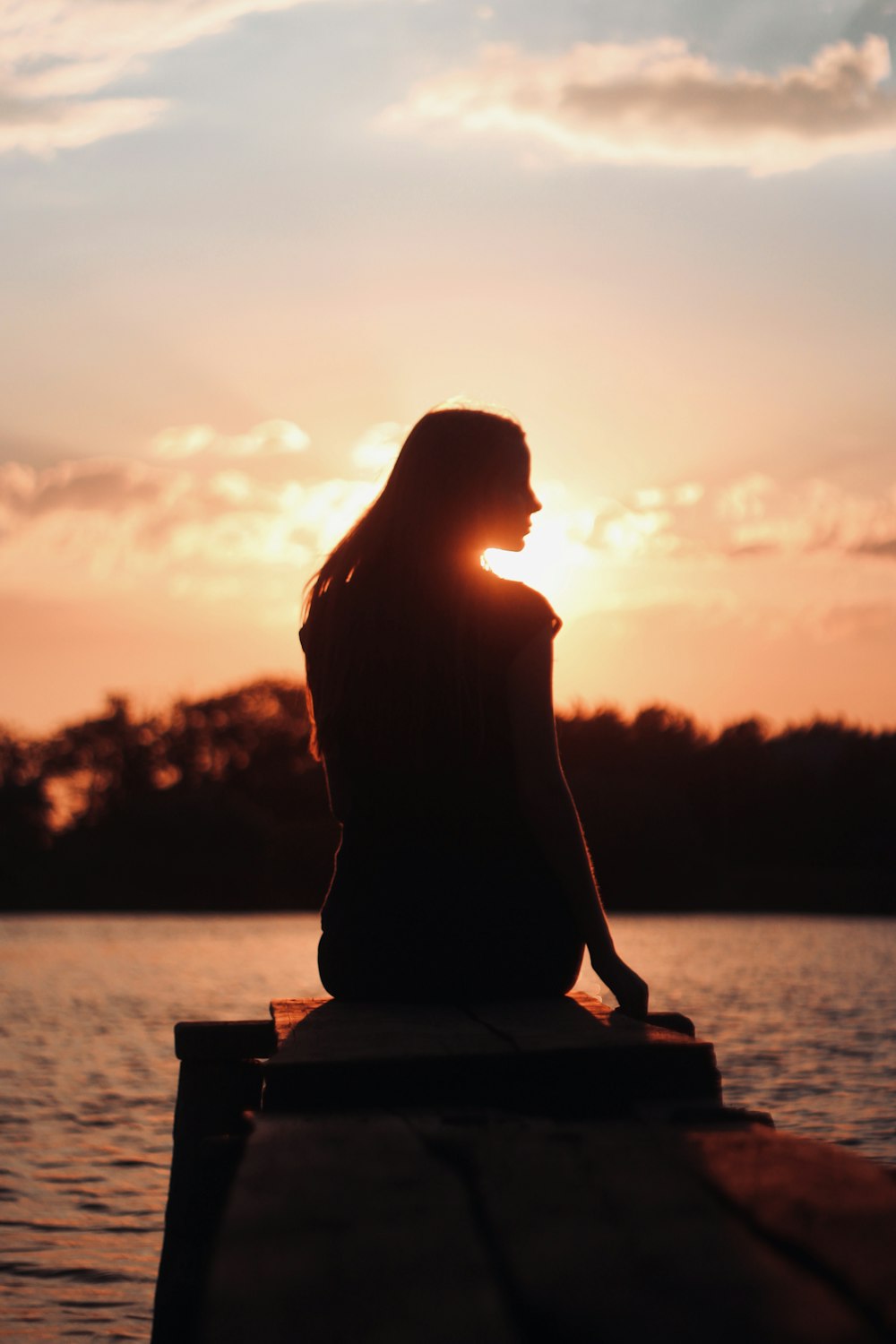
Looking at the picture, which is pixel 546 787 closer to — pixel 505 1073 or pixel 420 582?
pixel 420 582

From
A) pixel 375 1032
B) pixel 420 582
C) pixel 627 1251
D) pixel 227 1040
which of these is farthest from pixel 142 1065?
pixel 627 1251

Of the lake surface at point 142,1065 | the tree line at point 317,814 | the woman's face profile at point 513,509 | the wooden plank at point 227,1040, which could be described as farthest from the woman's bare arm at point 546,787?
the tree line at point 317,814

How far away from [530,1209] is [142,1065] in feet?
37.1

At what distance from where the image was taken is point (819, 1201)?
1.51m

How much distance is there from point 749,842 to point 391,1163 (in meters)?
59.8

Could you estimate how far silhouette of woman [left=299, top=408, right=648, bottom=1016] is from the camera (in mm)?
3143

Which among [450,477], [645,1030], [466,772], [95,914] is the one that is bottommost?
[95,914]

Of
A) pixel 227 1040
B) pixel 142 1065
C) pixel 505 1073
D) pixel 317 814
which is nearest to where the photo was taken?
pixel 505 1073

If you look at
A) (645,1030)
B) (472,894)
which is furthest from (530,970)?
(645,1030)

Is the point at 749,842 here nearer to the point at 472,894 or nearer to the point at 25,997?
the point at 25,997

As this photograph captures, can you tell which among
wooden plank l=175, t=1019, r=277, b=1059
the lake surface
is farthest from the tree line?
wooden plank l=175, t=1019, r=277, b=1059

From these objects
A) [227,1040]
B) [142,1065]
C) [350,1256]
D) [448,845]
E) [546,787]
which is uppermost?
[546,787]

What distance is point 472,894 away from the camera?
3180 millimetres

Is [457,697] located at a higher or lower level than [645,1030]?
higher
